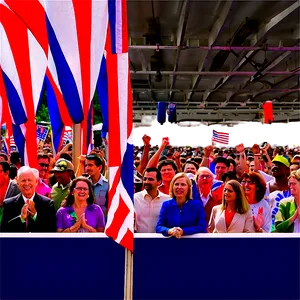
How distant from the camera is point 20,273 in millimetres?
3770

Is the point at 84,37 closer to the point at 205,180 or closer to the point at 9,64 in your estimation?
the point at 9,64

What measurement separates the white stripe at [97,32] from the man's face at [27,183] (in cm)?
109

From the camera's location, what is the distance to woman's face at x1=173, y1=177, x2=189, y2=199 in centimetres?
440

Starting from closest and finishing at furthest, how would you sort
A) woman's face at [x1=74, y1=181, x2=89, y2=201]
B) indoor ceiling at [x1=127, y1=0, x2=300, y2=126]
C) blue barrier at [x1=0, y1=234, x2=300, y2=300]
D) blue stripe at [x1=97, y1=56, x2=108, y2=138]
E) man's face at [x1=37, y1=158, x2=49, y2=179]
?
1. blue barrier at [x1=0, y1=234, x2=300, y2=300]
2. woman's face at [x1=74, y1=181, x2=89, y2=201]
3. blue stripe at [x1=97, y1=56, x2=108, y2=138]
4. man's face at [x1=37, y1=158, x2=49, y2=179]
5. indoor ceiling at [x1=127, y1=0, x2=300, y2=126]

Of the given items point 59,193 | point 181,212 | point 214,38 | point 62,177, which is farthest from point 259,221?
point 214,38

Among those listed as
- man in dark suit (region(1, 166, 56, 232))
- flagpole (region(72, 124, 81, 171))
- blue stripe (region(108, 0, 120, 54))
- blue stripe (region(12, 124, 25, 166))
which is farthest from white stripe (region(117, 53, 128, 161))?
flagpole (region(72, 124, 81, 171))

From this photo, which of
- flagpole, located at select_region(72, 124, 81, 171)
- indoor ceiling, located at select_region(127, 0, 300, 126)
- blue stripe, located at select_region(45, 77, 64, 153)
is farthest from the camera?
indoor ceiling, located at select_region(127, 0, 300, 126)

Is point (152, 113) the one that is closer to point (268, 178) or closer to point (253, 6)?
point (253, 6)

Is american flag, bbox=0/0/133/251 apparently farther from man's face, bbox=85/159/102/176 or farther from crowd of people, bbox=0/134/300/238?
man's face, bbox=85/159/102/176

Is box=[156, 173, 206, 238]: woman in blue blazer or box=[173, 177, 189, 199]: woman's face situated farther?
box=[173, 177, 189, 199]: woman's face

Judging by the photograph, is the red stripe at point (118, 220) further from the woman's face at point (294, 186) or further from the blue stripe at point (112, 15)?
the woman's face at point (294, 186)

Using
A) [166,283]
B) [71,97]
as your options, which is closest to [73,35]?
[71,97]

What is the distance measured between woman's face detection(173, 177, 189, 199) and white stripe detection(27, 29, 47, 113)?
71.8 inches

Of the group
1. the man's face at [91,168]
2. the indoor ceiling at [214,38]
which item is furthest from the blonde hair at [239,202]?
the indoor ceiling at [214,38]
